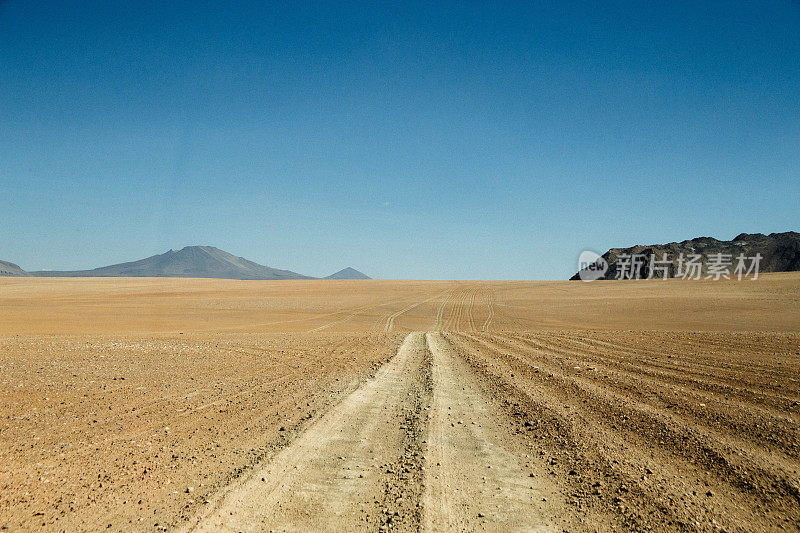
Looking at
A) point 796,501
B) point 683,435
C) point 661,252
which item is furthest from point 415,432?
point 661,252

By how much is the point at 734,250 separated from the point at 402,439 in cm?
15473

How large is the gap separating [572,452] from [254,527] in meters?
3.96

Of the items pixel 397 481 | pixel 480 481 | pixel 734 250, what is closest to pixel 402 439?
pixel 397 481

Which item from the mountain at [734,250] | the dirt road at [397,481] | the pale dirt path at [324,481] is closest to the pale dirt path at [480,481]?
the dirt road at [397,481]

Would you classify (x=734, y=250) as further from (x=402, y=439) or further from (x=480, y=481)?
(x=480, y=481)

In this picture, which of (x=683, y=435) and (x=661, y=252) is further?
(x=661, y=252)

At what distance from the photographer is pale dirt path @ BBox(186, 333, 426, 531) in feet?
13.7

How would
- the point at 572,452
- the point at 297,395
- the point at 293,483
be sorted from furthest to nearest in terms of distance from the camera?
the point at 297,395 → the point at 572,452 → the point at 293,483

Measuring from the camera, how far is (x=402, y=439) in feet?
20.7

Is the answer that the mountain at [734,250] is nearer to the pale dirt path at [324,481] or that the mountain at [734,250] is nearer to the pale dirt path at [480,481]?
the pale dirt path at [480,481]

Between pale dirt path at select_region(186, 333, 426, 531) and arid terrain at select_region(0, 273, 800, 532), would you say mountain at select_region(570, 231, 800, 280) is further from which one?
pale dirt path at select_region(186, 333, 426, 531)

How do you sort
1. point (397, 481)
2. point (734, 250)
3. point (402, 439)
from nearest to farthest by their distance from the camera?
point (397, 481)
point (402, 439)
point (734, 250)

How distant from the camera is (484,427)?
6.90 metres

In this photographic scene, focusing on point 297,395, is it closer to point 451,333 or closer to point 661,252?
point 451,333
